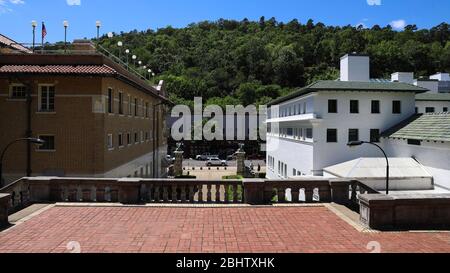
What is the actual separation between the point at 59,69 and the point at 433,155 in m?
22.7

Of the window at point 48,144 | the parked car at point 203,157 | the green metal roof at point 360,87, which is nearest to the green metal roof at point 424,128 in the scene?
the green metal roof at point 360,87

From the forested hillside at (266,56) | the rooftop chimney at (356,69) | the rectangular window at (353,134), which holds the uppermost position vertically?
the forested hillside at (266,56)

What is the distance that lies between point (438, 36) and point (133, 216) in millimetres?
144373

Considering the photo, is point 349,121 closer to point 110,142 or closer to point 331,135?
point 331,135

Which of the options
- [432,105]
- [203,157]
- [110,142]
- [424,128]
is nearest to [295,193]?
[110,142]

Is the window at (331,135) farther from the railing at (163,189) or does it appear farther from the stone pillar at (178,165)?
the stone pillar at (178,165)

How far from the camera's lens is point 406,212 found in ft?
34.7

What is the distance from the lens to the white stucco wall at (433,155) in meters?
24.3

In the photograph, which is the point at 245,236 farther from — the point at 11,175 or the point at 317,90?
the point at 317,90

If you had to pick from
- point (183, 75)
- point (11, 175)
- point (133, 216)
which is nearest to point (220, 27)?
point (183, 75)

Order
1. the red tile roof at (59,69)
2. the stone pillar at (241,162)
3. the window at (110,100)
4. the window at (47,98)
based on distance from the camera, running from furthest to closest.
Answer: the stone pillar at (241,162) < the window at (110,100) < the window at (47,98) < the red tile roof at (59,69)

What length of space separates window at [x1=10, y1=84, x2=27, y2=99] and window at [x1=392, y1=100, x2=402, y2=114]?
2709cm

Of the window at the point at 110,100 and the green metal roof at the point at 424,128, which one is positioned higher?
the window at the point at 110,100

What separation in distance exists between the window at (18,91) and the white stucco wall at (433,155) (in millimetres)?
23788
